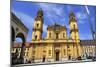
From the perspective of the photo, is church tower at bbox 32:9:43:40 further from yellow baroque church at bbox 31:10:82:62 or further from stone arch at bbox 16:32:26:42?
stone arch at bbox 16:32:26:42

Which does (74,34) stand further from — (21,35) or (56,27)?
(21,35)

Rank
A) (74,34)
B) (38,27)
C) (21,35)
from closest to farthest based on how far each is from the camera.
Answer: (21,35), (38,27), (74,34)

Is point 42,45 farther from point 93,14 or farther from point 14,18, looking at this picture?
point 93,14

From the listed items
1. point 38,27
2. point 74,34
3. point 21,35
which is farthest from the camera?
point 74,34

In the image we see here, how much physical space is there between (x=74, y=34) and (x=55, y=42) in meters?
0.29

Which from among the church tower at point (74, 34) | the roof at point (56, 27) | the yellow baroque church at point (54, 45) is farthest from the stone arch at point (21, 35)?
the church tower at point (74, 34)

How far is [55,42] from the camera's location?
9.01ft

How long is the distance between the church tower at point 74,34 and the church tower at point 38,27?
0.43 metres

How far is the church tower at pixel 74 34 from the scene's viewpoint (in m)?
2.82

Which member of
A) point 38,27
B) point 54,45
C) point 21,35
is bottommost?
point 54,45

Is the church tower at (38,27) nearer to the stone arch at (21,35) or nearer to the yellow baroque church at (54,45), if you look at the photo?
the yellow baroque church at (54,45)

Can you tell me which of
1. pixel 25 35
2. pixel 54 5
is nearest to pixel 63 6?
pixel 54 5

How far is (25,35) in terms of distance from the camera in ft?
8.49

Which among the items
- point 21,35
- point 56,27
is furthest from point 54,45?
point 21,35
